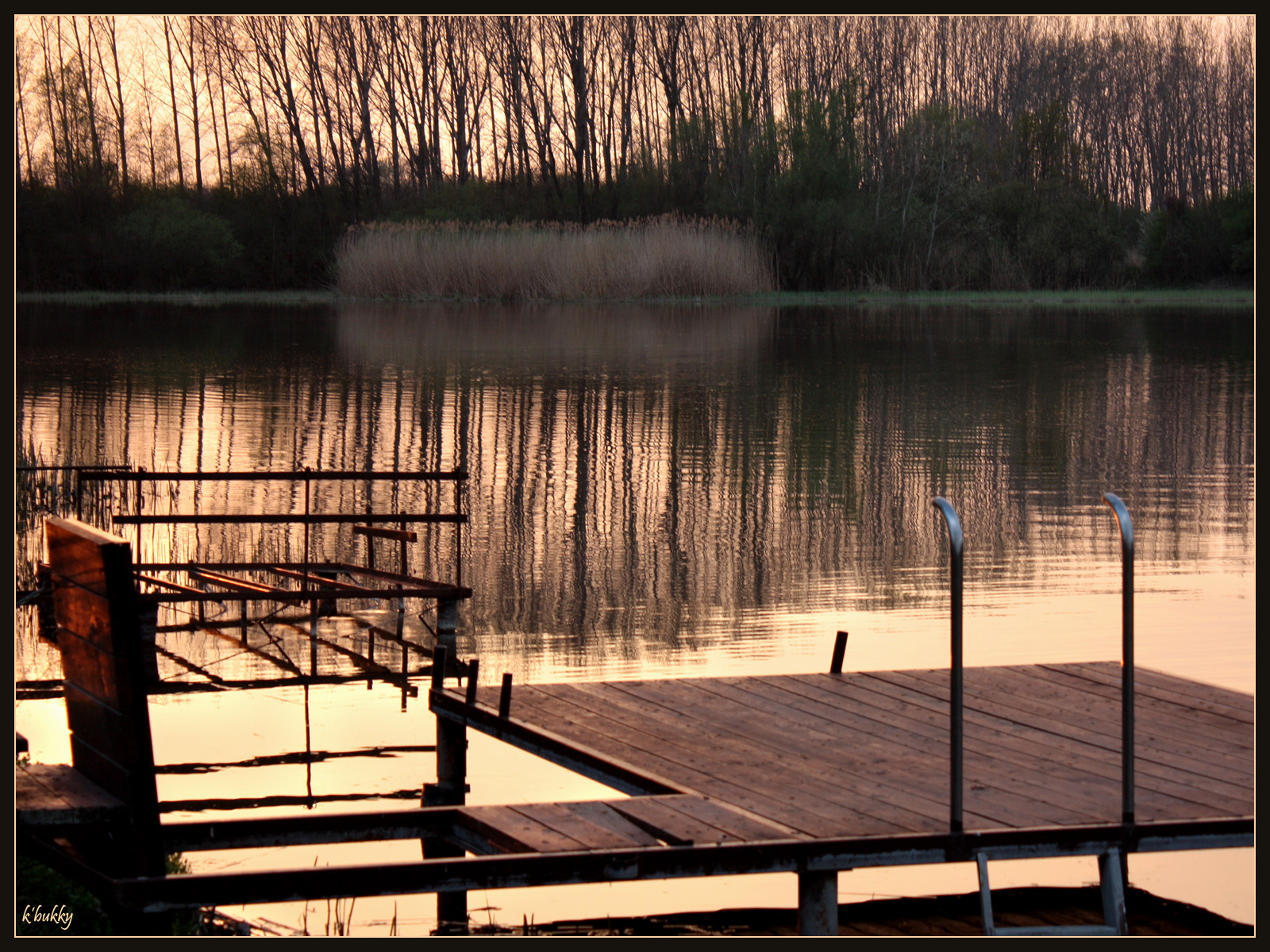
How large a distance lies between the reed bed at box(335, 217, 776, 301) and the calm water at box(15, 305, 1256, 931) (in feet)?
35.5

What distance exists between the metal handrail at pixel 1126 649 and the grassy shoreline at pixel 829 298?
36.8m

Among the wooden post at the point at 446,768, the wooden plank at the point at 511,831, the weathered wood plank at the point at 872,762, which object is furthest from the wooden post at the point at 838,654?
the wooden plank at the point at 511,831

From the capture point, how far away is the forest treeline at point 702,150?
4662 cm

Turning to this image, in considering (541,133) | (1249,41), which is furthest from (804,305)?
(1249,41)

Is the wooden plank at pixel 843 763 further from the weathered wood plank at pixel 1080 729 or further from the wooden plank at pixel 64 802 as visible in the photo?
the wooden plank at pixel 64 802

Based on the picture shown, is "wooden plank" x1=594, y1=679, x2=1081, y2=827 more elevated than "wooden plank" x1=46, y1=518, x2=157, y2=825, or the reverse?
"wooden plank" x1=46, y1=518, x2=157, y2=825

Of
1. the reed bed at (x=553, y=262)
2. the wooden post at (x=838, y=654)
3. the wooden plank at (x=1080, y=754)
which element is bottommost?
the wooden plank at (x=1080, y=754)

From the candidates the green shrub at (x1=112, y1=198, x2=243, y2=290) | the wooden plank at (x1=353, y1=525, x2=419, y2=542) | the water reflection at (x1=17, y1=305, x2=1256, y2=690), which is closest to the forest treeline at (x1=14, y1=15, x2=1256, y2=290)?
the green shrub at (x1=112, y1=198, x2=243, y2=290)

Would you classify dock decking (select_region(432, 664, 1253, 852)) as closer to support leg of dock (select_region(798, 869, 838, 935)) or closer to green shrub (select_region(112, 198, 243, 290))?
support leg of dock (select_region(798, 869, 838, 935))

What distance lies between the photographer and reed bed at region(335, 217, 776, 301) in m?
40.8

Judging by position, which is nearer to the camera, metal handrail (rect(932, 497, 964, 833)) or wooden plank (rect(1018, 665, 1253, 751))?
metal handrail (rect(932, 497, 964, 833))

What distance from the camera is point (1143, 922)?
5.24 metres

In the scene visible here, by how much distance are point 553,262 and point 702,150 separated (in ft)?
44.3

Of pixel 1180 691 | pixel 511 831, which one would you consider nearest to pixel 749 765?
pixel 511 831
